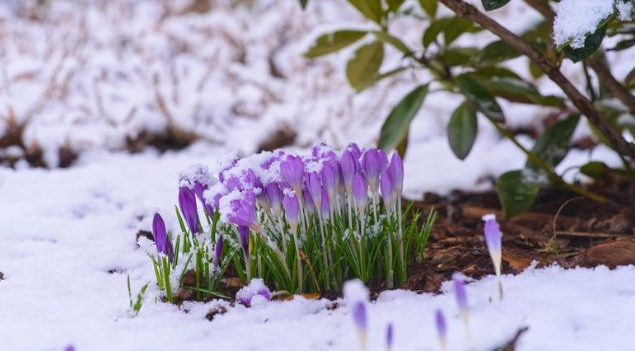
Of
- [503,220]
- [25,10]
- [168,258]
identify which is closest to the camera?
[168,258]

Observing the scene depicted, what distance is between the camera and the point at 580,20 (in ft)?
4.69

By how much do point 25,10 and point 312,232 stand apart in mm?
6111

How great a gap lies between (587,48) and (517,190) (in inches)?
28.1

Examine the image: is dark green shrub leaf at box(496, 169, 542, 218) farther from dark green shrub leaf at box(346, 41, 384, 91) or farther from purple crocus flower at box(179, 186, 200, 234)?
purple crocus flower at box(179, 186, 200, 234)

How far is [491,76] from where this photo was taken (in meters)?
2.32

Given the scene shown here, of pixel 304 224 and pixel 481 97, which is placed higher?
pixel 481 97

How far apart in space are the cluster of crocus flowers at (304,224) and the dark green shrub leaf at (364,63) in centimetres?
88

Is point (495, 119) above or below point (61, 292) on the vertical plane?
above

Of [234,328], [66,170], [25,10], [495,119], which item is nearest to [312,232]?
[234,328]

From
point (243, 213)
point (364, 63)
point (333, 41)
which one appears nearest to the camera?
point (243, 213)

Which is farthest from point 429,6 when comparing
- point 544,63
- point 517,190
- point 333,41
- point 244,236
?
point 244,236

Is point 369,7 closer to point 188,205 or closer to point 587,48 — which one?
point 587,48

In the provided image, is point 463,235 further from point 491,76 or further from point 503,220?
point 491,76

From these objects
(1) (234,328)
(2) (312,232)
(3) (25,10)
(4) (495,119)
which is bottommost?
(1) (234,328)
